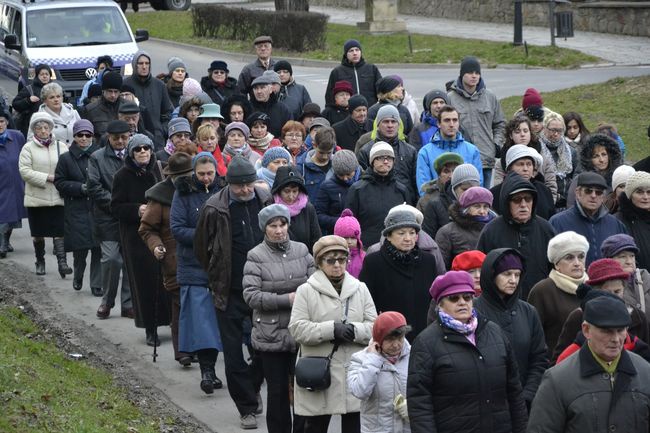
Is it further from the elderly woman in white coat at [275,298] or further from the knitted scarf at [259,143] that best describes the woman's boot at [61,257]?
the elderly woman in white coat at [275,298]

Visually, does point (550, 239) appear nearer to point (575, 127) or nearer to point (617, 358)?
point (617, 358)

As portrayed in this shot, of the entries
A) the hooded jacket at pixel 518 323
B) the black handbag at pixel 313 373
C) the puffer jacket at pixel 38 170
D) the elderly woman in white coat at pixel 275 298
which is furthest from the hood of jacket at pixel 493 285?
the puffer jacket at pixel 38 170

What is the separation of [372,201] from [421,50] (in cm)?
2435

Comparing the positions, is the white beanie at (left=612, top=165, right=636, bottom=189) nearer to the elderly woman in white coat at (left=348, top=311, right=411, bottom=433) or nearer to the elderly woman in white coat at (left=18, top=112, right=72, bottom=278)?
the elderly woman in white coat at (left=348, top=311, right=411, bottom=433)

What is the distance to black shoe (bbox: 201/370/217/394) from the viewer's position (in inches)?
468

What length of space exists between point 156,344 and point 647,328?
18.0 feet

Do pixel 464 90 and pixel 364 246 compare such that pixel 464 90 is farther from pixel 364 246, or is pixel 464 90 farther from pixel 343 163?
pixel 364 246

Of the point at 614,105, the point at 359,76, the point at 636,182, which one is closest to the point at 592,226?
the point at 636,182

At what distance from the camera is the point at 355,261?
431 inches

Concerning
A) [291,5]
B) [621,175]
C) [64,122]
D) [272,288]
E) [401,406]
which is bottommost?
[401,406]

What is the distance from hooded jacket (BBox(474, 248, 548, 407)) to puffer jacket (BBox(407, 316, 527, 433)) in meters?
0.50

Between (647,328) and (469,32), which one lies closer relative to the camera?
(647,328)

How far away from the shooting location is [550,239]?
10.4 meters

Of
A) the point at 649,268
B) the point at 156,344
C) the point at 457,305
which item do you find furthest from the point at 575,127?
the point at 457,305
